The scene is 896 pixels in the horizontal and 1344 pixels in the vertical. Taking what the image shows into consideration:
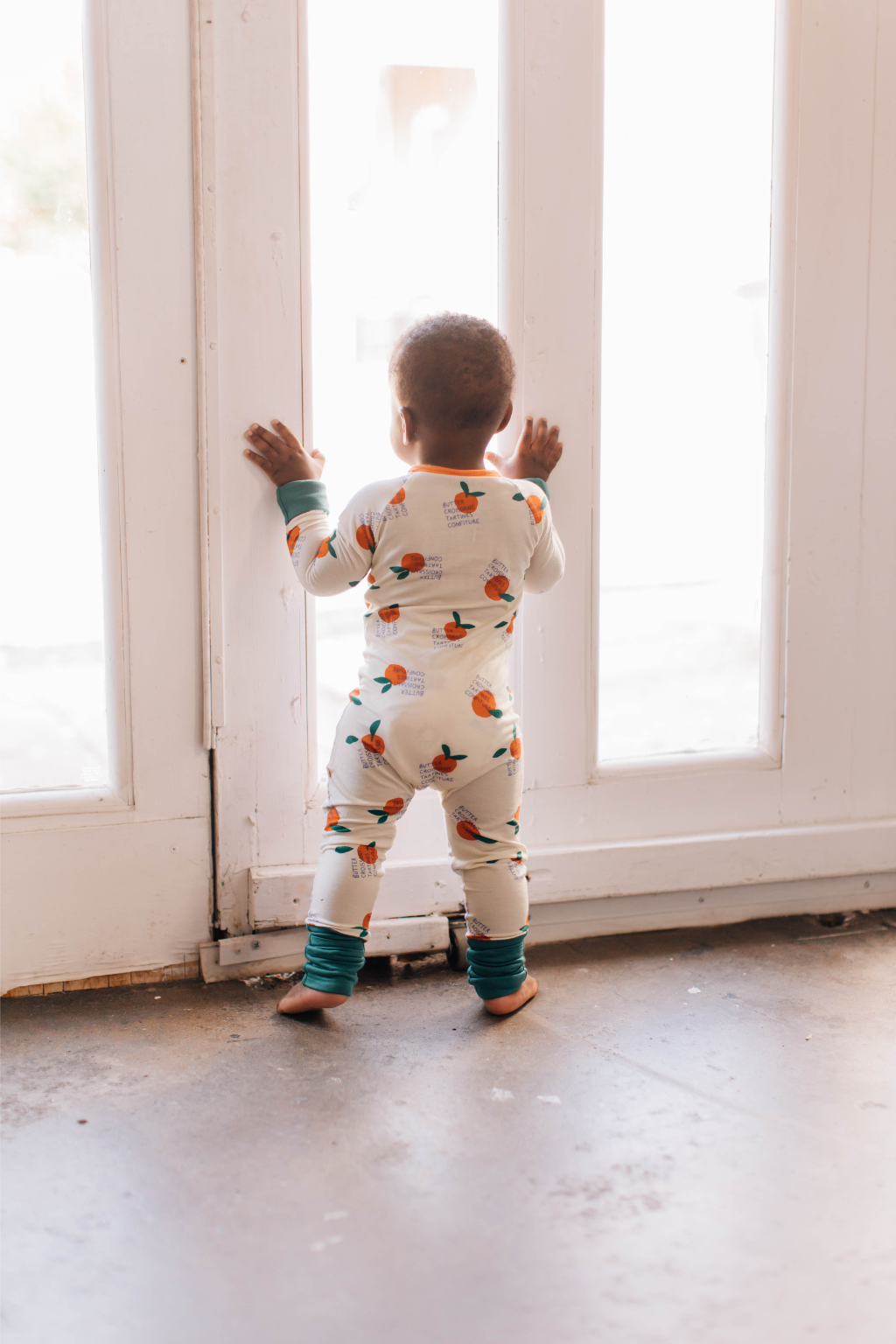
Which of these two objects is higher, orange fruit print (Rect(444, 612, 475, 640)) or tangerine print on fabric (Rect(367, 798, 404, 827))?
orange fruit print (Rect(444, 612, 475, 640))

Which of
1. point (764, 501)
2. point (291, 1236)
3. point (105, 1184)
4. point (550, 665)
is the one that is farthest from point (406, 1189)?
point (764, 501)

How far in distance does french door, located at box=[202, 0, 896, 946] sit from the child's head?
6.9 inches

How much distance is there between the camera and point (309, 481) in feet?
4.70

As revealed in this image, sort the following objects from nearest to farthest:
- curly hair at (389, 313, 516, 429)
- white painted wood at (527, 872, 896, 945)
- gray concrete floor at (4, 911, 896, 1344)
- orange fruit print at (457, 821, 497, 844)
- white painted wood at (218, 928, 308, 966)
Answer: gray concrete floor at (4, 911, 896, 1344)
curly hair at (389, 313, 516, 429)
orange fruit print at (457, 821, 497, 844)
white painted wood at (218, 928, 308, 966)
white painted wood at (527, 872, 896, 945)

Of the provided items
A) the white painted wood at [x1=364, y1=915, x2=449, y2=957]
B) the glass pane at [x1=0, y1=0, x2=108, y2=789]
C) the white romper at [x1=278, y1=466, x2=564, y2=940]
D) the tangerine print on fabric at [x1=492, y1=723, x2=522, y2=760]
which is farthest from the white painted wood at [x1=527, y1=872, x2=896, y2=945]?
the glass pane at [x1=0, y1=0, x2=108, y2=789]

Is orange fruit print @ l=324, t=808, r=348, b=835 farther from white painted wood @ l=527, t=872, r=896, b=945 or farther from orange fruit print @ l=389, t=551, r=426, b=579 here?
white painted wood @ l=527, t=872, r=896, b=945

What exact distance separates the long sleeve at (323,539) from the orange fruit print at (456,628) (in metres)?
0.13

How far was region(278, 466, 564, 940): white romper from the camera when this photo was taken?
1321mm

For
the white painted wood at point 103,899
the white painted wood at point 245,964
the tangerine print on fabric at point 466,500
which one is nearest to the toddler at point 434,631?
the tangerine print on fabric at point 466,500

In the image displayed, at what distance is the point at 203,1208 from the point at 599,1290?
0.39 metres

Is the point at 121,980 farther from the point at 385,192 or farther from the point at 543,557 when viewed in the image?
the point at 385,192

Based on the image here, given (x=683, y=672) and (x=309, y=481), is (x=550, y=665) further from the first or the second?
(x=309, y=481)

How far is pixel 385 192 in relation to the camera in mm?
1455

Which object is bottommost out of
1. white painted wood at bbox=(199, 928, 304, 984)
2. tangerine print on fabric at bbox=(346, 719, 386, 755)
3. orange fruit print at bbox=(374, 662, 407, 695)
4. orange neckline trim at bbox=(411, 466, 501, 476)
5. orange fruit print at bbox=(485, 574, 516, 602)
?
white painted wood at bbox=(199, 928, 304, 984)
